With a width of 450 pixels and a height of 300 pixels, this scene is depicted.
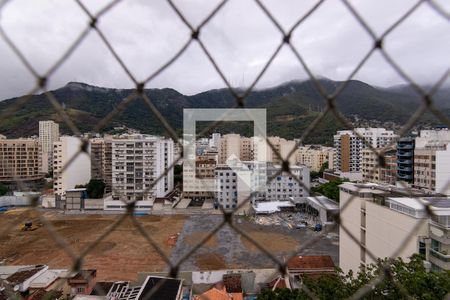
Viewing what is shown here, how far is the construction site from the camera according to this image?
6.09m

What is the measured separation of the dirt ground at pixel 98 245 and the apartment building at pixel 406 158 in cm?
672

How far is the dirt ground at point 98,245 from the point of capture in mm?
6066

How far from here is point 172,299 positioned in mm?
3354

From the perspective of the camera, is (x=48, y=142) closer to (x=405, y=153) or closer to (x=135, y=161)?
(x=135, y=161)

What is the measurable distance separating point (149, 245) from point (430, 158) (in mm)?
7242

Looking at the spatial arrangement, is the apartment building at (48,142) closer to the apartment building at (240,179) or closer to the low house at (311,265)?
the apartment building at (240,179)

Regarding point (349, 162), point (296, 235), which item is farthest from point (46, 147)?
point (349, 162)

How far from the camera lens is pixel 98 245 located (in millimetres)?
7262

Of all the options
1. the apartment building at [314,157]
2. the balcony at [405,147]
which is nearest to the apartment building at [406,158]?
the balcony at [405,147]

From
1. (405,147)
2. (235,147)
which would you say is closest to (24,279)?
(405,147)

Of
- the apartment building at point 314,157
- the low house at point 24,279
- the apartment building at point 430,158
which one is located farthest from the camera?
the apartment building at point 314,157

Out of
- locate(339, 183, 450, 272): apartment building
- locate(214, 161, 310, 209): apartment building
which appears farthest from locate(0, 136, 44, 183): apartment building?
locate(339, 183, 450, 272): apartment building

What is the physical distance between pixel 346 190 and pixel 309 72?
4.54 meters

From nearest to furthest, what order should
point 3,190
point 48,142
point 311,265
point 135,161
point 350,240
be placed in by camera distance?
point 350,240 → point 311,265 → point 135,161 → point 3,190 → point 48,142
